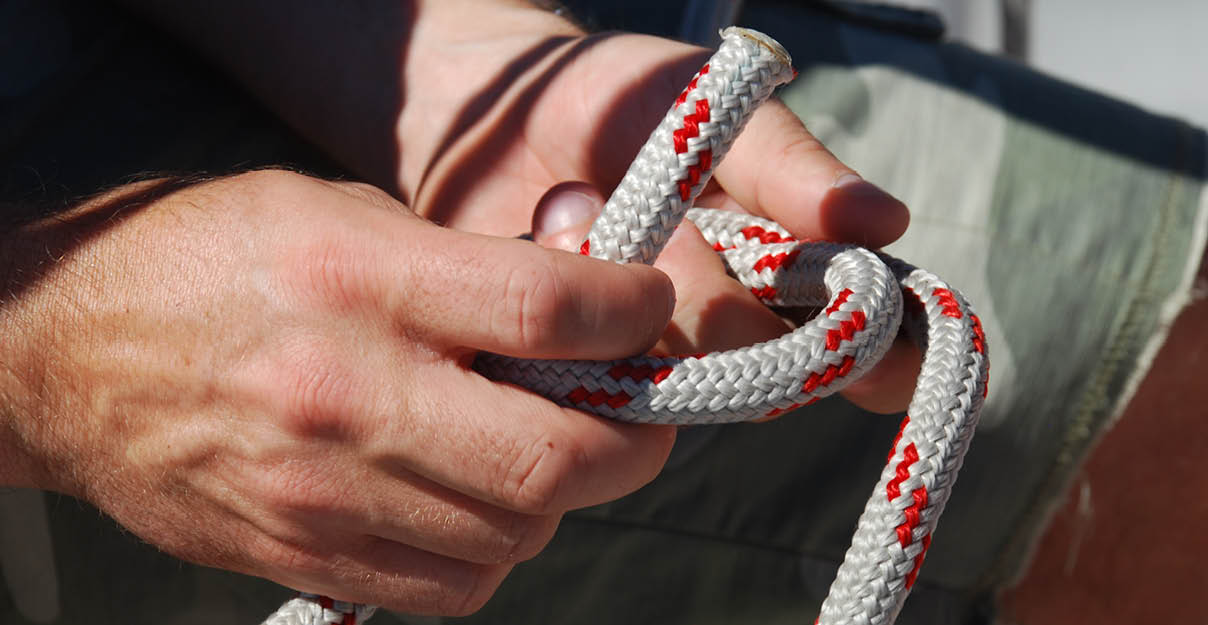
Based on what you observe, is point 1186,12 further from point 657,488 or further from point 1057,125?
point 657,488

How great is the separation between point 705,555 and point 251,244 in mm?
568

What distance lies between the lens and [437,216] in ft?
3.26

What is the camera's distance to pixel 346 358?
1.99 ft

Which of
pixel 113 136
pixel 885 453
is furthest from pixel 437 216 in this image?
pixel 885 453

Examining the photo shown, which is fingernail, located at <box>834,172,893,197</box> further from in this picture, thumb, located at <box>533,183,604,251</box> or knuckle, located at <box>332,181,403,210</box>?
knuckle, located at <box>332,181,403,210</box>

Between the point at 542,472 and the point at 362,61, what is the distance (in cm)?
60

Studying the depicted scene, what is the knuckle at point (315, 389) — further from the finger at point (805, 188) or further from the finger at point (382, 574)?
the finger at point (805, 188)

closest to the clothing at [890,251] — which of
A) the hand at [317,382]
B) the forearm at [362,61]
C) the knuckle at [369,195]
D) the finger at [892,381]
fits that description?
the forearm at [362,61]

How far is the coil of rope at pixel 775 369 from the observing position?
2.11 feet

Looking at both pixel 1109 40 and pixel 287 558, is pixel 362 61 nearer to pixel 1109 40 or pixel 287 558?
pixel 287 558

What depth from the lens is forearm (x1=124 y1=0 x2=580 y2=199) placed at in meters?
1.05

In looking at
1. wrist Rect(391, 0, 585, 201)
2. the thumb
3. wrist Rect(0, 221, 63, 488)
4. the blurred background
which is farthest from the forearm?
the blurred background

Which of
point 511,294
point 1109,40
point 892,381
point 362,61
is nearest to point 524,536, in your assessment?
point 511,294

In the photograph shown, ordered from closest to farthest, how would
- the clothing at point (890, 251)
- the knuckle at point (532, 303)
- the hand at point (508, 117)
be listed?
1. the knuckle at point (532, 303)
2. the hand at point (508, 117)
3. the clothing at point (890, 251)
